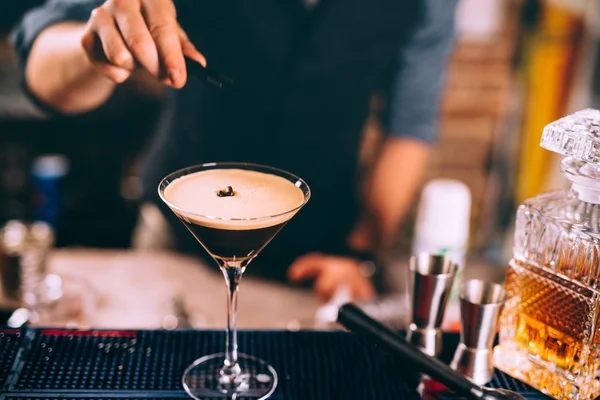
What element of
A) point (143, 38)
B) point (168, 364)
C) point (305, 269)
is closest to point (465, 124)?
point (305, 269)

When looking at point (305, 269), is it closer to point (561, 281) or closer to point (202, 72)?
point (202, 72)

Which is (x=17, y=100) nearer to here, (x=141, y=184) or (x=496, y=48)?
(x=141, y=184)

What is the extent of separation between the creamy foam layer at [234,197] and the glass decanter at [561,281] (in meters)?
0.44

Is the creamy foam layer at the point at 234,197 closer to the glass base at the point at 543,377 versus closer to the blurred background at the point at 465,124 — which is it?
the glass base at the point at 543,377

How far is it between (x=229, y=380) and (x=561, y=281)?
2.00ft

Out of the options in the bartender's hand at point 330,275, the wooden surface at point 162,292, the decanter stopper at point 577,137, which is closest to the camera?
the decanter stopper at point 577,137

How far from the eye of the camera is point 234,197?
1101 mm

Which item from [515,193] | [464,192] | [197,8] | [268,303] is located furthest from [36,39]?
[515,193]

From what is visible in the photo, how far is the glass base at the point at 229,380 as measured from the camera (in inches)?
42.7

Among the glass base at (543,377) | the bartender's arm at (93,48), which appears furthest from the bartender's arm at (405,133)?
the glass base at (543,377)

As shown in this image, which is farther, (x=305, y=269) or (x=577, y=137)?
(x=305, y=269)

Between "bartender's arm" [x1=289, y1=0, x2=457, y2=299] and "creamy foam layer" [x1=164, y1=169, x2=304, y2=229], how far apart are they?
1.10m

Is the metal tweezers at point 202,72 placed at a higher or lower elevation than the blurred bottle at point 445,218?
higher

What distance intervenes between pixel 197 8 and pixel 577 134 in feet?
3.64
